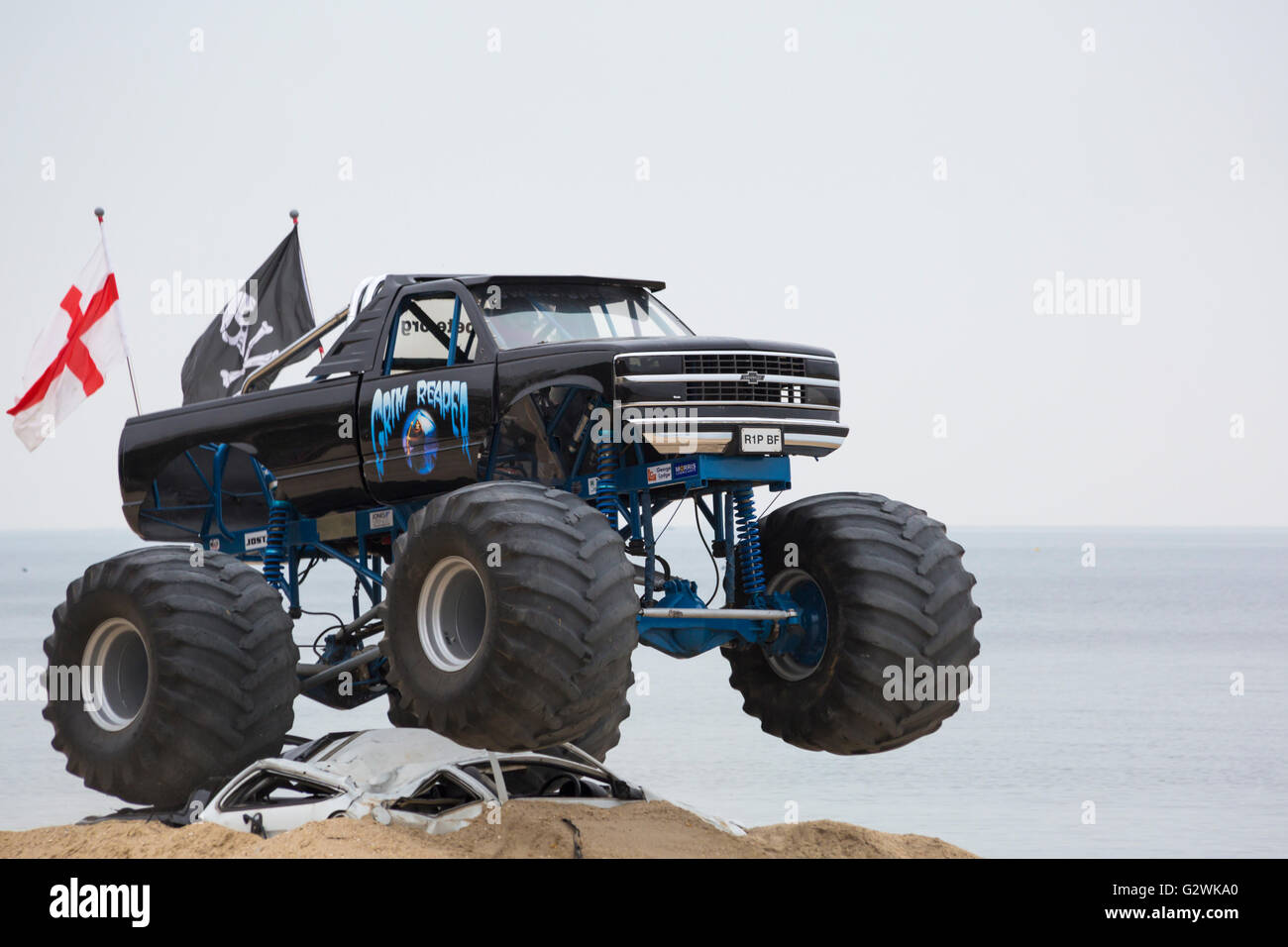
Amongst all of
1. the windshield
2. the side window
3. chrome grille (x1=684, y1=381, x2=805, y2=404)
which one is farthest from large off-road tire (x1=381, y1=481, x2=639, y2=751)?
the side window

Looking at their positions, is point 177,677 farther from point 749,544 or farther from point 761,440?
point 761,440

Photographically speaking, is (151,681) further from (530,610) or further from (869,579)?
(869,579)

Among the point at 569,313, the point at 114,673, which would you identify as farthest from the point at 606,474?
the point at 114,673

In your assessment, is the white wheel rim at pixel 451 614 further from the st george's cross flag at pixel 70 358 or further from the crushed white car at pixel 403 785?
the st george's cross flag at pixel 70 358

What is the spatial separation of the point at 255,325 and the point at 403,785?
404 inches

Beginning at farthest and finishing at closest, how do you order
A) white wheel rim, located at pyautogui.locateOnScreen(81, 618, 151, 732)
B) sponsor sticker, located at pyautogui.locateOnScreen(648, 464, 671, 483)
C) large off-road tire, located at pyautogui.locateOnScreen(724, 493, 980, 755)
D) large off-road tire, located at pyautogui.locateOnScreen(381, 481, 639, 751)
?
white wheel rim, located at pyautogui.locateOnScreen(81, 618, 151, 732) < large off-road tire, located at pyautogui.locateOnScreen(724, 493, 980, 755) < sponsor sticker, located at pyautogui.locateOnScreen(648, 464, 671, 483) < large off-road tire, located at pyautogui.locateOnScreen(381, 481, 639, 751)

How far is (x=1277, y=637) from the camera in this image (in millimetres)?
45562

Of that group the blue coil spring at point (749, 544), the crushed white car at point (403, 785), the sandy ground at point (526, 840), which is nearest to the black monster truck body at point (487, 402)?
the blue coil spring at point (749, 544)

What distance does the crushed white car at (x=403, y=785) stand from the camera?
1092 cm

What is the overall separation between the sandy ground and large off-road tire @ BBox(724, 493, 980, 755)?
0.77 metres

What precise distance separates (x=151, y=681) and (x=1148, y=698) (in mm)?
24724

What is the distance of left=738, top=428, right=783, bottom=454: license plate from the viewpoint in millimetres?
10289

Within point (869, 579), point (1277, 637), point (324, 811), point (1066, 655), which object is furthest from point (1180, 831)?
point (1277, 637)

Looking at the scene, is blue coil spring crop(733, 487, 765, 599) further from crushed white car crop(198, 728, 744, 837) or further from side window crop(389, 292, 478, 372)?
side window crop(389, 292, 478, 372)
